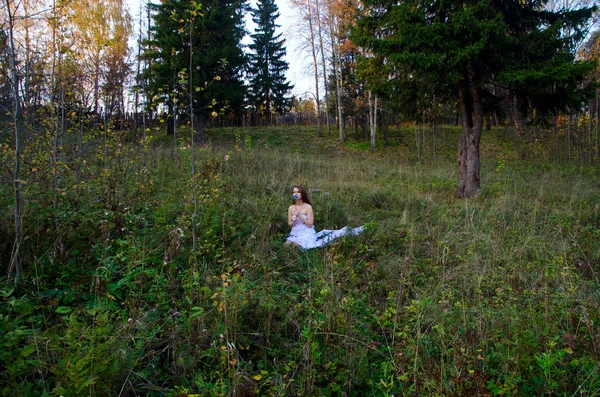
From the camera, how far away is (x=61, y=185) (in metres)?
4.47

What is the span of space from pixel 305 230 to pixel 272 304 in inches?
89.4

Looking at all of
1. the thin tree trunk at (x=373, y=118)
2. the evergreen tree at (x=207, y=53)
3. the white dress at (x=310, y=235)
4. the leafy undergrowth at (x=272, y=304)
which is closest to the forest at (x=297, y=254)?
the leafy undergrowth at (x=272, y=304)

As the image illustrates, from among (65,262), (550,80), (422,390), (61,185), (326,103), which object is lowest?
(422,390)

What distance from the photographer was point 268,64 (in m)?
28.4

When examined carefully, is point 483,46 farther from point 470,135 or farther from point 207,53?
point 207,53

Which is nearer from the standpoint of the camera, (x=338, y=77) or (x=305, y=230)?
(x=305, y=230)

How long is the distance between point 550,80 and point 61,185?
9.07 metres

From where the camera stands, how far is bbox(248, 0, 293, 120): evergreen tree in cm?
2725

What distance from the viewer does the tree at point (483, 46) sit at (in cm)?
720

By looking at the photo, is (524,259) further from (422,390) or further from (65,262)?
(65,262)

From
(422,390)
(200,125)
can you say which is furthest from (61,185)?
(200,125)

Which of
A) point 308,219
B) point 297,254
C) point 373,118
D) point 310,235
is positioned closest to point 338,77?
point 373,118

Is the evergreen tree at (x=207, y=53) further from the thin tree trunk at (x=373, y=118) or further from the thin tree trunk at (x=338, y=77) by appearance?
the thin tree trunk at (x=373, y=118)

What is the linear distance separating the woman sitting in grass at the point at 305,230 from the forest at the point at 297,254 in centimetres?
21
